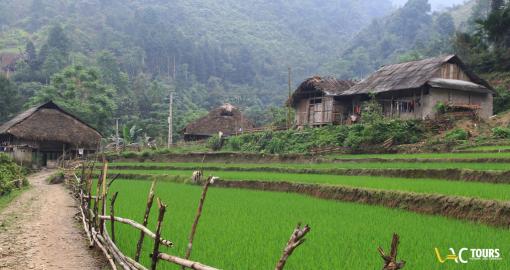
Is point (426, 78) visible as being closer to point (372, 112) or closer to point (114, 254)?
point (372, 112)

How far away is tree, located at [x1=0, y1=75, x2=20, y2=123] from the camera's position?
40281mm

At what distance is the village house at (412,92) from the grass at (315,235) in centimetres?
1499

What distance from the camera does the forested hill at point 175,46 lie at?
60.8 metres

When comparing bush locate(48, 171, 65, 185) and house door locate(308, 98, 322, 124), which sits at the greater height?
house door locate(308, 98, 322, 124)

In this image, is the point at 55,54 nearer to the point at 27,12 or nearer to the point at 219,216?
the point at 27,12

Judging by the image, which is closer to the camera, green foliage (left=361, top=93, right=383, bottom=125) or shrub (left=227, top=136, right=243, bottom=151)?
green foliage (left=361, top=93, right=383, bottom=125)

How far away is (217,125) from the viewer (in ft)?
129

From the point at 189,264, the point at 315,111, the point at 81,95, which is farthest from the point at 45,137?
the point at 189,264

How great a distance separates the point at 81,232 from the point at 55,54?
203 ft

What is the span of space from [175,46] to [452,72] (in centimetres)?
6667

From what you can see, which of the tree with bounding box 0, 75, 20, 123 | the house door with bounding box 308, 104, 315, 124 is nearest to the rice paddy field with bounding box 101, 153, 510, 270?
the house door with bounding box 308, 104, 315, 124

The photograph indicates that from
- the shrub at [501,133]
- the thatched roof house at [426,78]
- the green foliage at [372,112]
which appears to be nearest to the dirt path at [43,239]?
the green foliage at [372,112]

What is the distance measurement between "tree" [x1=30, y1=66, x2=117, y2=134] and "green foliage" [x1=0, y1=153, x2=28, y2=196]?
22222 millimetres

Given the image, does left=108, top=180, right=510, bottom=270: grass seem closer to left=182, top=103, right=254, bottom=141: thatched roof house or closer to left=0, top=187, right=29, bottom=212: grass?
left=0, top=187, right=29, bottom=212: grass
